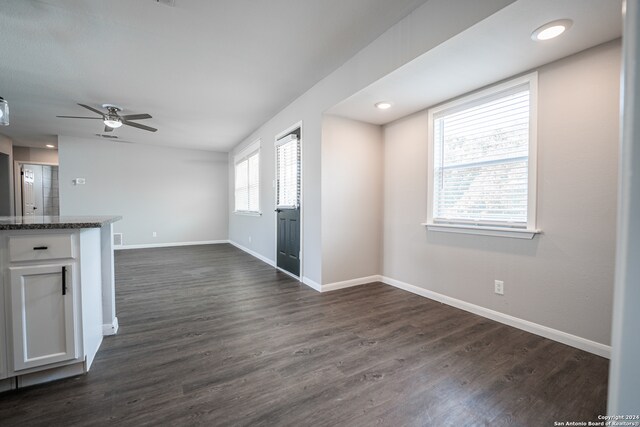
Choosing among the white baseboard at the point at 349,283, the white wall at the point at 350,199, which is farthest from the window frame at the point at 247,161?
the white baseboard at the point at 349,283

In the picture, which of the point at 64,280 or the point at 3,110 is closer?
the point at 64,280

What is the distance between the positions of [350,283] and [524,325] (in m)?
1.81

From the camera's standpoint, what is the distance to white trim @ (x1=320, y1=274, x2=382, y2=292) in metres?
3.30

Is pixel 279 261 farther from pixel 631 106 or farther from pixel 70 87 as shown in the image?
pixel 631 106

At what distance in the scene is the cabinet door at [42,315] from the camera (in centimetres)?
146

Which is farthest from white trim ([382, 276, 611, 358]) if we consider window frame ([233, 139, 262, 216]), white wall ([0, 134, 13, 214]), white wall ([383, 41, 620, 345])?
white wall ([0, 134, 13, 214])

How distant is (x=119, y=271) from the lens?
423 cm

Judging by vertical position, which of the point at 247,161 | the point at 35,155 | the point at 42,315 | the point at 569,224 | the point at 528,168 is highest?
the point at 35,155

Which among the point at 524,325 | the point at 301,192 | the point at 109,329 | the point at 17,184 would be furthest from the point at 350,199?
the point at 17,184

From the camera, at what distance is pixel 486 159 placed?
2506 mm

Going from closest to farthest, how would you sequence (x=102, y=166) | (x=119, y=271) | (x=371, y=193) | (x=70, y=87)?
1. (x=70, y=87)
2. (x=371, y=193)
3. (x=119, y=271)
4. (x=102, y=166)

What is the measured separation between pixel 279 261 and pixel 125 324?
231cm

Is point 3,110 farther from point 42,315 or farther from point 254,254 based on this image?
point 254,254

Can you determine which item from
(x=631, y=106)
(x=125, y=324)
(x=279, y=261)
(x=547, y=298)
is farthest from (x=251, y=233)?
(x=631, y=106)
